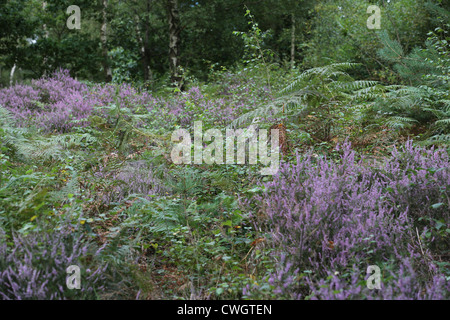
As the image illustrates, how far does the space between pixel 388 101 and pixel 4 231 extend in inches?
177

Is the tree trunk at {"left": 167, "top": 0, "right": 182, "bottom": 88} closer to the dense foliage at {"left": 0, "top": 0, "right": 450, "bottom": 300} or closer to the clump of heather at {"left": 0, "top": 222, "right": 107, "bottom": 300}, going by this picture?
the dense foliage at {"left": 0, "top": 0, "right": 450, "bottom": 300}

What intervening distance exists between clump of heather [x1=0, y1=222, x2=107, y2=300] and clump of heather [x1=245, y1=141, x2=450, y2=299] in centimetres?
87

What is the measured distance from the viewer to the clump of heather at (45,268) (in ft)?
5.84

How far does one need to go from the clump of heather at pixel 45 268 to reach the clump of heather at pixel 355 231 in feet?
2.85

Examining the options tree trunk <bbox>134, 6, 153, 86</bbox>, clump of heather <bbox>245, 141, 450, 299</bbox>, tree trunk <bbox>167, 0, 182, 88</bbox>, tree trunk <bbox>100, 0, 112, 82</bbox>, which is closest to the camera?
clump of heather <bbox>245, 141, 450, 299</bbox>

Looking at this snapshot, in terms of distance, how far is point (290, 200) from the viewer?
8.41 feet

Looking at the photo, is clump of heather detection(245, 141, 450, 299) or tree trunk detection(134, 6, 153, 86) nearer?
clump of heather detection(245, 141, 450, 299)

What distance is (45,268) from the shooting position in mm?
1873

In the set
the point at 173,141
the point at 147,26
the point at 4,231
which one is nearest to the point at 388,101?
the point at 173,141

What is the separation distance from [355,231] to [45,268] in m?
1.74

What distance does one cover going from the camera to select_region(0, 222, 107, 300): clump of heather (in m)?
1.78

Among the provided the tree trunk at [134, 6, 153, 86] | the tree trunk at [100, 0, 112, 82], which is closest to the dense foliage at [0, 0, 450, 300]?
the tree trunk at [100, 0, 112, 82]
